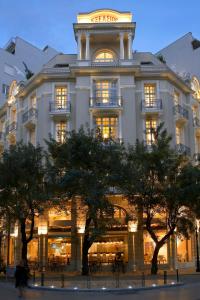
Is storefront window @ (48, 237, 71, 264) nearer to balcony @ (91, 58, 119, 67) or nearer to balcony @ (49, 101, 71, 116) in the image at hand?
balcony @ (49, 101, 71, 116)

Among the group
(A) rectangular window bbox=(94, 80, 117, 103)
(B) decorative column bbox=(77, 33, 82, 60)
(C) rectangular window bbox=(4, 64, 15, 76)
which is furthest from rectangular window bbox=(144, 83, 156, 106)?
(C) rectangular window bbox=(4, 64, 15, 76)

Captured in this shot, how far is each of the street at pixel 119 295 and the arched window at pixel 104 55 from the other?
Result: 25.3 meters

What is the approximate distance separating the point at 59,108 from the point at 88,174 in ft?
39.3

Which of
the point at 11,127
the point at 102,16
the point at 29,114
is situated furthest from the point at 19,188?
the point at 102,16

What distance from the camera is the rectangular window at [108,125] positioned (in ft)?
124

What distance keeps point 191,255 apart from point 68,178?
16077 millimetres

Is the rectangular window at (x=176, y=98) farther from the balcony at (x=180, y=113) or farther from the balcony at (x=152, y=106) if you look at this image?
the balcony at (x=152, y=106)

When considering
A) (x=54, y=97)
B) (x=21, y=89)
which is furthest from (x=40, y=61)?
(x=54, y=97)

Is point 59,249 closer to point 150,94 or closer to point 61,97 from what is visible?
point 61,97

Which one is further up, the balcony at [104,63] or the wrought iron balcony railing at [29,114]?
the balcony at [104,63]

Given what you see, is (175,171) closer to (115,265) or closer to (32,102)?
(115,265)

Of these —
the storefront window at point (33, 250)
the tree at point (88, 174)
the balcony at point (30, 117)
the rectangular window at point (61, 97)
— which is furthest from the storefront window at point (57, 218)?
the rectangular window at point (61, 97)

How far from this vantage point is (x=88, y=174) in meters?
28.5

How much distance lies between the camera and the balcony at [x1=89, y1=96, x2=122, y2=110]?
1476 inches
